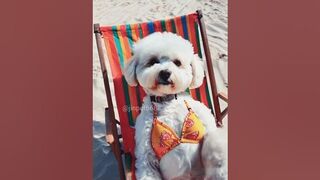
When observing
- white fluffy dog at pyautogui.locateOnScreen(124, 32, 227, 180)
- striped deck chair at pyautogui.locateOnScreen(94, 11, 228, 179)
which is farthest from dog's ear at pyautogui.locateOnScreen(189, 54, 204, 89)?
striped deck chair at pyautogui.locateOnScreen(94, 11, 228, 179)

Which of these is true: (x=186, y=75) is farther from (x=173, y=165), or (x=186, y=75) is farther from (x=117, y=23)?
(x=117, y=23)

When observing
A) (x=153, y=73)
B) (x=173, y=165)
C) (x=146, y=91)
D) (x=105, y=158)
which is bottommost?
(x=105, y=158)

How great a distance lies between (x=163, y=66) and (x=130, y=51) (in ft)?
1.36

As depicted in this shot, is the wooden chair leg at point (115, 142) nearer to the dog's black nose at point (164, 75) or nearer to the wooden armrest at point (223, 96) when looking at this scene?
the dog's black nose at point (164, 75)

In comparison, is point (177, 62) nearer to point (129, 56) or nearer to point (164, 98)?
point (164, 98)

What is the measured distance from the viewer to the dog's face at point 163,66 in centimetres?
197

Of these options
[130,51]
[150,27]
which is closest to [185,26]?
[150,27]

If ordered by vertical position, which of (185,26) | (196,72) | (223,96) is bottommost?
(223,96)

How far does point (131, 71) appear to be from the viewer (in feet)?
6.82

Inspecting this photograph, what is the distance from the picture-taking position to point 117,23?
97.2 inches

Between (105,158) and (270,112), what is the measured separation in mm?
951

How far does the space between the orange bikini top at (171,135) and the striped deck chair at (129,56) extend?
20 cm

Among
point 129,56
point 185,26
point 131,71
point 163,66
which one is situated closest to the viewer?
point 163,66

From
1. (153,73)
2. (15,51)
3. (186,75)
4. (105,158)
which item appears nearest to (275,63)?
(186,75)
